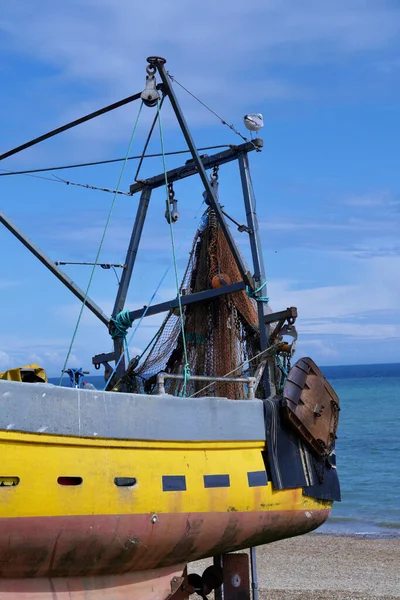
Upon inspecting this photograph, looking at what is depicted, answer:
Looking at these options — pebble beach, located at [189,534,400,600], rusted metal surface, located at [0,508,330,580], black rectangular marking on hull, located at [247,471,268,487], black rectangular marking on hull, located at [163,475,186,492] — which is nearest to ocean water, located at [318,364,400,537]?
pebble beach, located at [189,534,400,600]

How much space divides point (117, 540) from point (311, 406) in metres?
3.23

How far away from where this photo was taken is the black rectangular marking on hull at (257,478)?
32.2ft

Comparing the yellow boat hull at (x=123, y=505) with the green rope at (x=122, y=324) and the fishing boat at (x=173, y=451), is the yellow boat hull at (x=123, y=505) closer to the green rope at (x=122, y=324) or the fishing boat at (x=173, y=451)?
the fishing boat at (x=173, y=451)

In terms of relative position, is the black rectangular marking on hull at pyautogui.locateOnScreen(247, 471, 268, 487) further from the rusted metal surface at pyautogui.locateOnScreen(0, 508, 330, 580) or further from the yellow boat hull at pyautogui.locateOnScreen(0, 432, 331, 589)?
the rusted metal surface at pyautogui.locateOnScreen(0, 508, 330, 580)

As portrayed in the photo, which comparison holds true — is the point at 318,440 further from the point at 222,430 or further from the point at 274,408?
the point at 222,430

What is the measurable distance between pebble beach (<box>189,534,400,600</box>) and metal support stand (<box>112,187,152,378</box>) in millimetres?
4850

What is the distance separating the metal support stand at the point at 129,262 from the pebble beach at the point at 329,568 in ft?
15.9

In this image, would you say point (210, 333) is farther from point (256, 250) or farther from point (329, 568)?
point (329, 568)

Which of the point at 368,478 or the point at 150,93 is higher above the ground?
the point at 368,478

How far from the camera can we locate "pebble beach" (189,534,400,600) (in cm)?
1531

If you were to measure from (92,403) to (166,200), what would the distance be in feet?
17.7

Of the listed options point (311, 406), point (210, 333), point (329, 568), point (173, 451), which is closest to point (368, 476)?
point (329, 568)

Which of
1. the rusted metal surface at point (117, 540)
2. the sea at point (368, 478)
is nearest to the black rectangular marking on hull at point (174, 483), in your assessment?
the rusted metal surface at point (117, 540)

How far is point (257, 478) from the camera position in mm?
9922
